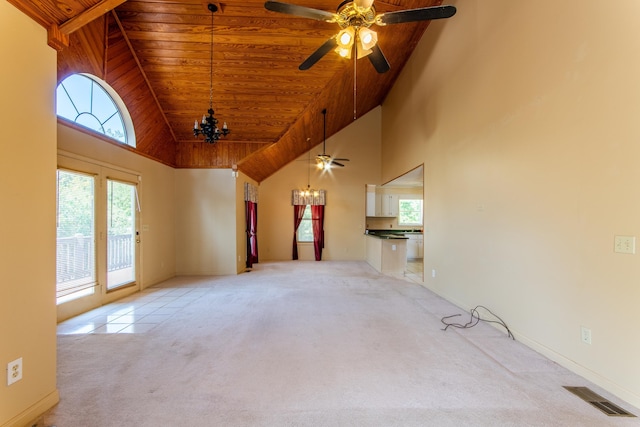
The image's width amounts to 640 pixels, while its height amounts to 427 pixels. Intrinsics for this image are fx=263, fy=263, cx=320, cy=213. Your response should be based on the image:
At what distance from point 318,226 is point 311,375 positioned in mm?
6289

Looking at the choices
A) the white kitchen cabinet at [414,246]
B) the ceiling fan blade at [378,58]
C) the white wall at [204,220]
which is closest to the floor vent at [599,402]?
the ceiling fan blade at [378,58]

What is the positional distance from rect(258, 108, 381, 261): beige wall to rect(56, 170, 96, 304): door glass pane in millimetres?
4886

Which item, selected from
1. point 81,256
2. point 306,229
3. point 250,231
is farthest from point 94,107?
point 306,229

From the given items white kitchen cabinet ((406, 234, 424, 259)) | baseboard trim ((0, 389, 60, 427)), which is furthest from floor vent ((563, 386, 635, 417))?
white kitchen cabinet ((406, 234, 424, 259))

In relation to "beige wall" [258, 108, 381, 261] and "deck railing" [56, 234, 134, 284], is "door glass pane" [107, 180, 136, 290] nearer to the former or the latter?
"deck railing" [56, 234, 134, 284]

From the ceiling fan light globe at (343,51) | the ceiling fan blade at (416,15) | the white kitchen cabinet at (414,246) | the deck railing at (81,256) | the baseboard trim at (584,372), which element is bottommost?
the baseboard trim at (584,372)

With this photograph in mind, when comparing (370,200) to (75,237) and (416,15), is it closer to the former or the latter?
(416,15)

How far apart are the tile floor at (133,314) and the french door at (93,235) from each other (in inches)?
8.1

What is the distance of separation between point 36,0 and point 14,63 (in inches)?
16.9

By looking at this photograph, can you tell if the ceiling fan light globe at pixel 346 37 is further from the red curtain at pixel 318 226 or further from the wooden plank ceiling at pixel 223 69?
the red curtain at pixel 318 226

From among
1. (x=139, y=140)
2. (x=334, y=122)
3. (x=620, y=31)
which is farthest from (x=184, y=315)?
(x=334, y=122)

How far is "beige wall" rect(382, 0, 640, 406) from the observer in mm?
1898

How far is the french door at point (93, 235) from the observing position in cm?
337

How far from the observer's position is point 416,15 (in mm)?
2289
